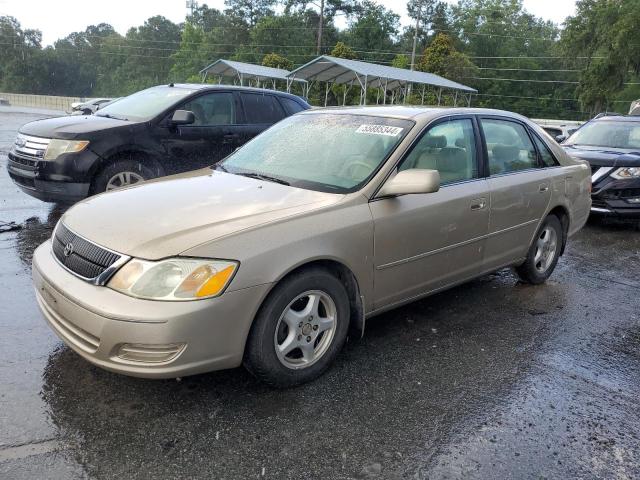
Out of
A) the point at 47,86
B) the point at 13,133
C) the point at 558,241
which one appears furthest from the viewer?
the point at 47,86

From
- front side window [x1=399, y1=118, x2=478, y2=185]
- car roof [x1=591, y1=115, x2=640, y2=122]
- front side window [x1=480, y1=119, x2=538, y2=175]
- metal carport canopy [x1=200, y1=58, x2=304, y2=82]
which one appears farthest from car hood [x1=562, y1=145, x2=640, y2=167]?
metal carport canopy [x1=200, y1=58, x2=304, y2=82]

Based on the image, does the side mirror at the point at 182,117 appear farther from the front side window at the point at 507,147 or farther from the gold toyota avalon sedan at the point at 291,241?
the front side window at the point at 507,147

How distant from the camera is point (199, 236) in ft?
8.62

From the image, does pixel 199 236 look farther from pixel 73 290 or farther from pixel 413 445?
pixel 413 445

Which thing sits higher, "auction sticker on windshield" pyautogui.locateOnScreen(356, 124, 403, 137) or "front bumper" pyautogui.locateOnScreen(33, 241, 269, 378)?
"auction sticker on windshield" pyautogui.locateOnScreen(356, 124, 403, 137)

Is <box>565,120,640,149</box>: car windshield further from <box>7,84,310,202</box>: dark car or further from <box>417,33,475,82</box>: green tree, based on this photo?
<box>417,33,475,82</box>: green tree

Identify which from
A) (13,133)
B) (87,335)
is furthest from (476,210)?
(13,133)

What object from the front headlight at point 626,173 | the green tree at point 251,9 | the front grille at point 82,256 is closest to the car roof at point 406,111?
the front grille at point 82,256

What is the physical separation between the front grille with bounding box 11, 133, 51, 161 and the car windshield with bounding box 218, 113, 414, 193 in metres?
2.97

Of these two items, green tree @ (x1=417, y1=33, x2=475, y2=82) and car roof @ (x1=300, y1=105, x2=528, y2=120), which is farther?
green tree @ (x1=417, y1=33, x2=475, y2=82)

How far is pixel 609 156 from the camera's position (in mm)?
7688

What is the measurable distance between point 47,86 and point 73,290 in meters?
102

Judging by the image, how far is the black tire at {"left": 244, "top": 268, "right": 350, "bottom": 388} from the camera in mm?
2686

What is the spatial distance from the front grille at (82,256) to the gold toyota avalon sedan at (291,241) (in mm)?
10
